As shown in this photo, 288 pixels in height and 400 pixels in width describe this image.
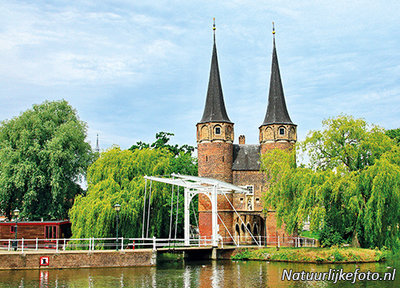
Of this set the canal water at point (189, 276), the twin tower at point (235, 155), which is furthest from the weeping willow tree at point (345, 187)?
the twin tower at point (235, 155)

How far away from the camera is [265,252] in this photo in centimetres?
2939

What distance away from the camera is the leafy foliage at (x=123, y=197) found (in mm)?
29125

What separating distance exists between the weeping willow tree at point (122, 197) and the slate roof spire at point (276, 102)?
31.0ft

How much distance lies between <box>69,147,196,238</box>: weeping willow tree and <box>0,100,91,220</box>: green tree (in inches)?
185

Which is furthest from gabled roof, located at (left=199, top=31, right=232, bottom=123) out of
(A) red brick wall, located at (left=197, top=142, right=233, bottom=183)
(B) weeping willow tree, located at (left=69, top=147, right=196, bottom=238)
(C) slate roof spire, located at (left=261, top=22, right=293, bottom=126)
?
(B) weeping willow tree, located at (left=69, top=147, right=196, bottom=238)

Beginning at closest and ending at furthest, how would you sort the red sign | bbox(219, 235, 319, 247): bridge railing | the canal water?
1. the canal water
2. the red sign
3. bbox(219, 235, 319, 247): bridge railing

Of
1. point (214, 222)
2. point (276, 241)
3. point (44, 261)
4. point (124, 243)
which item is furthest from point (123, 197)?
point (276, 241)

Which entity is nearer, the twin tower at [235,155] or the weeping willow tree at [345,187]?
the weeping willow tree at [345,187]

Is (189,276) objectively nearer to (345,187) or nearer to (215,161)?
(345,187)

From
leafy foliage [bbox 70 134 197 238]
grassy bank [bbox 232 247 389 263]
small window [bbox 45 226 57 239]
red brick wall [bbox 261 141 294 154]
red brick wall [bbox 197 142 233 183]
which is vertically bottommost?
grassy bank [bbox 232 247 389 263]

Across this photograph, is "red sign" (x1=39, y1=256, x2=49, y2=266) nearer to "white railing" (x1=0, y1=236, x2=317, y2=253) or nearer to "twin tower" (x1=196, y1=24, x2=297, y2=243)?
"white railing" (x1=0, y1=236, x2=317, y2=253)

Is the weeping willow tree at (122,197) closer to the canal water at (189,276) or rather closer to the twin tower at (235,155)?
the twin tower at (235,155)

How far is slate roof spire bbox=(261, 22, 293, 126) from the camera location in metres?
37.8

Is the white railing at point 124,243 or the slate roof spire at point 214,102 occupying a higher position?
the slate roof spire at point 214,102
